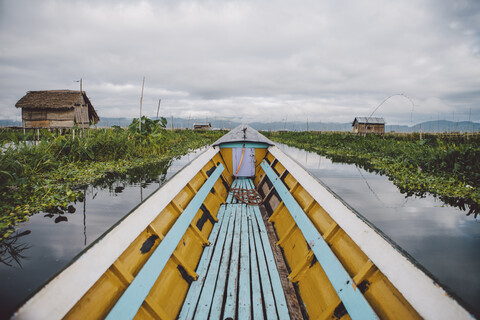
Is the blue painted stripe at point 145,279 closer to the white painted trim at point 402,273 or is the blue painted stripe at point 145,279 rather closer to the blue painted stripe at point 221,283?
the blue painted stripe at point 221,283

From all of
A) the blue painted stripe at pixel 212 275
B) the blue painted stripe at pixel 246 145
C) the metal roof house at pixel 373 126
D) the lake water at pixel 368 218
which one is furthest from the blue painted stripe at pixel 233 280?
the metal roof house at pixel 373 126

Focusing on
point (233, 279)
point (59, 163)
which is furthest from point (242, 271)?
point (59, 163)

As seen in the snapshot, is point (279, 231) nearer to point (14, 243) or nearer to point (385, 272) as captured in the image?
point (385, 272)

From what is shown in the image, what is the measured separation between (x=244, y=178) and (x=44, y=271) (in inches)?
171

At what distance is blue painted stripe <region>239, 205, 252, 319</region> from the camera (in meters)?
1.91

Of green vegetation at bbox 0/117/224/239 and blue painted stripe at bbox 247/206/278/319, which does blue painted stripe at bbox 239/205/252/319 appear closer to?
blue painted stripe at bbox 247/206/278/319

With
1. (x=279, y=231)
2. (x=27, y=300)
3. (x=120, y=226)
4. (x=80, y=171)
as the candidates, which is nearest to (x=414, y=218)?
(x=279, y=231)

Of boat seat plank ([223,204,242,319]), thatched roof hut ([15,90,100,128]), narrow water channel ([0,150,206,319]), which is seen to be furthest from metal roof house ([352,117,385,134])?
boat seat plank ([223,204,242,319])

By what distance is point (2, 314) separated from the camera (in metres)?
2.27

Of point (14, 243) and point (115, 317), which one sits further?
point (14, 243)

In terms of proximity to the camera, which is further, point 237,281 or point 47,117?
point 47,117

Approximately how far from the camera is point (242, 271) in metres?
2.42

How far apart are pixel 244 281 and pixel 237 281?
7 cm

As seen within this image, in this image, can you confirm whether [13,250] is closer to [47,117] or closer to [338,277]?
[338,277]
